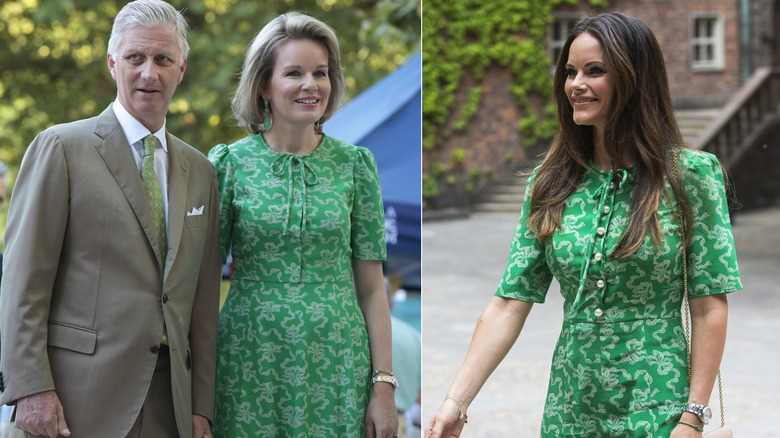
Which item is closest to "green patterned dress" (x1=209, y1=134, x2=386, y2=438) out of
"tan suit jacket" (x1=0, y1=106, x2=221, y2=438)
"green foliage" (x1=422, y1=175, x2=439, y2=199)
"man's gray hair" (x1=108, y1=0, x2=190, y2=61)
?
"tan suit jacket" (x1=0, y1=106, x2=221, y2=438)

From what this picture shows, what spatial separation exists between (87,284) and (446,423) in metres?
0.95

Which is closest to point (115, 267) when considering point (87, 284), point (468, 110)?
point (87, 284)

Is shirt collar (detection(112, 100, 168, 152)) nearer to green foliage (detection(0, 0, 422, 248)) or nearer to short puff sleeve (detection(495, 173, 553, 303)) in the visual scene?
short puff sleeve (detection(495, 173, 553, 303))

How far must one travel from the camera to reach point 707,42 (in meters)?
22.8

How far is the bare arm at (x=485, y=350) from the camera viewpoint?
8.41 feet

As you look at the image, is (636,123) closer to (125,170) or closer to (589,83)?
(589,83)

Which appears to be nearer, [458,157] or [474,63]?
[458,157]

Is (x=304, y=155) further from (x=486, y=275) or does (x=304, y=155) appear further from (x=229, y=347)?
(x=486, y=275)

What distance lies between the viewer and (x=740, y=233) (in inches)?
668

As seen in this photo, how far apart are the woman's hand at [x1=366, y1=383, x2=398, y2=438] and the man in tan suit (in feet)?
1.63

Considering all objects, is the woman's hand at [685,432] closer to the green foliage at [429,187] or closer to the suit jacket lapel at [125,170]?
the suit jacket lapel at [125,170]

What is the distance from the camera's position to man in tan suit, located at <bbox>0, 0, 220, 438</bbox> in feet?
8.45

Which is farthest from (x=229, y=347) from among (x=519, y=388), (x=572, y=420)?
(x=519, y=388)

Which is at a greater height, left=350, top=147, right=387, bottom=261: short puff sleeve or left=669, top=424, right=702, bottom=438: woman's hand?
left=350, top=147, right=387, bottom=261: short puff sleeve
